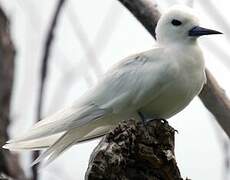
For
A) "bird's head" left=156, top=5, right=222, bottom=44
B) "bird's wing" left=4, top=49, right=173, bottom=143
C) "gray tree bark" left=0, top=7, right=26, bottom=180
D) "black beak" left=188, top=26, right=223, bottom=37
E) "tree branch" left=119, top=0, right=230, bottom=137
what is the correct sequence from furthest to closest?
1. "gray tree bark" left=0, top=7, right=26, bottom=180
2. "bird's head" left=156, top=5, right=222, bottom=44
3. "black beak" left=188, top=26, right=223, bottom=37
4. "bird's wing" left=4, top=49, right=173, bottom=143
5. "tree branch" left=119, top=0, right=230, bottom=137

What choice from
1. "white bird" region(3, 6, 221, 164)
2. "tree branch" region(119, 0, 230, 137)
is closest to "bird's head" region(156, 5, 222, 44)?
"white bird" region(3, 6, 221, 164)

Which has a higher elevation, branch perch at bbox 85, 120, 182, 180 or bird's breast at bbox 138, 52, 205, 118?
bird's breast at bbox 138, 52, 205, 118

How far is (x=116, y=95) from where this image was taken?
15.9 ft

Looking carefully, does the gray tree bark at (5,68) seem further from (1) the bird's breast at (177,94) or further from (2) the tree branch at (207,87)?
(1) the bird's breast at (177,94)

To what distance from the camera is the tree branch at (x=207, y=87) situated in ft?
14.9

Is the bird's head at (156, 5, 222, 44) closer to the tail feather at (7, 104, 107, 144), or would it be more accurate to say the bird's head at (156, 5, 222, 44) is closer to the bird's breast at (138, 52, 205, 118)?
the bird's breast at (138, 52, 205, 118)

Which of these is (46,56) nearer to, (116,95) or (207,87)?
(116,95)

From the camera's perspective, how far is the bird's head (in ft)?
16.6

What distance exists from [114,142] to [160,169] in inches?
9.8

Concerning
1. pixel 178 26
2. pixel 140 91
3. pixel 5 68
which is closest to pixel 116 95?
pixel 140 91

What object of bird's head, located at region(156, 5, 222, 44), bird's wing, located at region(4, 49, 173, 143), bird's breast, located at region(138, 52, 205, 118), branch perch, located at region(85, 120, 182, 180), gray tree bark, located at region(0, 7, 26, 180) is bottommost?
branch perch, located at region(85, 120, 182, 180)

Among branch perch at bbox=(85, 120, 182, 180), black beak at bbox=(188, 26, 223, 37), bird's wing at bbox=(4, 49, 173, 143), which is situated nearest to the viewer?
branch perch at bbox=(85, 120, 182, 180)

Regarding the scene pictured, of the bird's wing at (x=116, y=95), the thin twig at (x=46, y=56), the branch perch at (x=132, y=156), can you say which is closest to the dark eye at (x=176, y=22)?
the bird's wing at (x=116, y=95)

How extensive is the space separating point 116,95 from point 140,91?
0.63 ft
